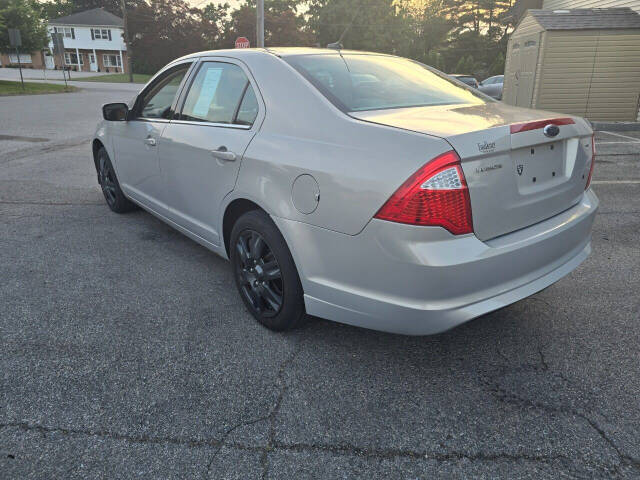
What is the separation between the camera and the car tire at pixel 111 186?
5.01 metres

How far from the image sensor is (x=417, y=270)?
206cm

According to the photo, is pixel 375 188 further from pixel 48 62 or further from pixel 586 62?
pixel 48 62

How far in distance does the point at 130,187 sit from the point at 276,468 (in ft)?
11.2

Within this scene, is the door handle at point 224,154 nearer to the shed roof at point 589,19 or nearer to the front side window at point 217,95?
the front side window at point 217,95

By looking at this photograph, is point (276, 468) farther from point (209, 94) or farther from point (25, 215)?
point (25, 215)

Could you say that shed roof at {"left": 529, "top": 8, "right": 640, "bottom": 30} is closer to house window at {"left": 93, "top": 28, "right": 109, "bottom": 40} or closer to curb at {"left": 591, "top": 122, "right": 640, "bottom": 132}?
curb at {"left": 591, "top": 122, "right": 640, "bottom": 132}

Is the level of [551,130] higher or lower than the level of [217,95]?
lower

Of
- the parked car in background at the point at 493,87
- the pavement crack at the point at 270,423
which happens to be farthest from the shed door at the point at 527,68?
the pavement crack at the point at 270,423

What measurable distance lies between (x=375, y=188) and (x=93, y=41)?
243 feet

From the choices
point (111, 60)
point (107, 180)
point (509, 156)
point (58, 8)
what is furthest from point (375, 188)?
point (58, 8)

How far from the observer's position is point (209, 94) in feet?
11.1

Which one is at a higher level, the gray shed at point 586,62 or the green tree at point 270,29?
the green tree at point 270,29

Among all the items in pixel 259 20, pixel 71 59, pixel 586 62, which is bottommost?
pixel 586 62

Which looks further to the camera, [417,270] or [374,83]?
[374,83]
